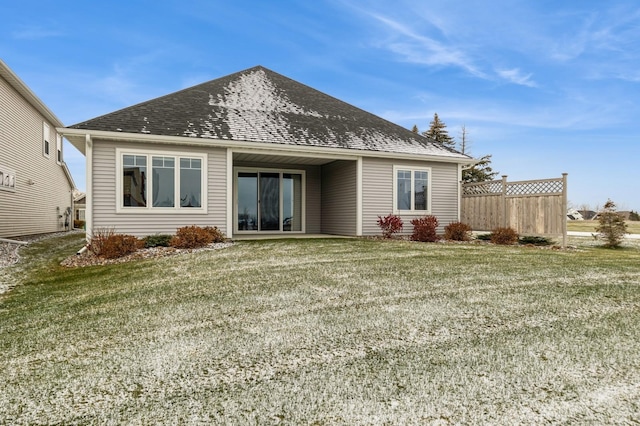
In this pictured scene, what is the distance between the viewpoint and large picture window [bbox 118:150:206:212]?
1005 cm

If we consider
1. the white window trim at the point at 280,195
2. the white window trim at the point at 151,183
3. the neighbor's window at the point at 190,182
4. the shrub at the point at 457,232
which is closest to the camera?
the white window trim at the point at 151,183

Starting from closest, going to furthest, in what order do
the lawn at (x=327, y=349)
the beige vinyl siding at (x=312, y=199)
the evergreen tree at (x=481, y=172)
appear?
the lawn at (x=327, y=349), the beige vinyl siding at (x=312, y=199), the evergreen tree at (x=481, y=172)

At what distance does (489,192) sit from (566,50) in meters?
8.16

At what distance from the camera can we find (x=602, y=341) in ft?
10.8

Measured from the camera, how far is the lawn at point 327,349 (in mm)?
2291

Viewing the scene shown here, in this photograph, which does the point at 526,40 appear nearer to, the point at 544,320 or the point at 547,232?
the point at 547,232

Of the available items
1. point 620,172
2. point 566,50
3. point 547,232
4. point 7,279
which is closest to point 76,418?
point 7,279

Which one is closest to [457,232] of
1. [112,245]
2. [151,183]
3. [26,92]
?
[151,183]

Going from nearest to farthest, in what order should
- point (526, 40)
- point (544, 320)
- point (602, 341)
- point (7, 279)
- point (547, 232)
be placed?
point (602, 341) < point (544, 320) < point (7, 279) < point (547, 232) < point (526, 40)

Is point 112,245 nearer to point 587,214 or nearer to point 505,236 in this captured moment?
point 505,236

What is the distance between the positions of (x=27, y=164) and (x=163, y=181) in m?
9.50

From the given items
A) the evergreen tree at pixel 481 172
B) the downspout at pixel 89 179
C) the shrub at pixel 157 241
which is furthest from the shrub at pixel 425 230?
the evergreen tree at pixel 481 172

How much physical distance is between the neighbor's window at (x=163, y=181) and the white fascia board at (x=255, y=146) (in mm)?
446

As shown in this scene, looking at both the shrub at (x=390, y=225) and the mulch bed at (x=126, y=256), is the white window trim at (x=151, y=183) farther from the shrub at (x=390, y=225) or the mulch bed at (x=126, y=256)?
the shrub at (x=390, y=225)
